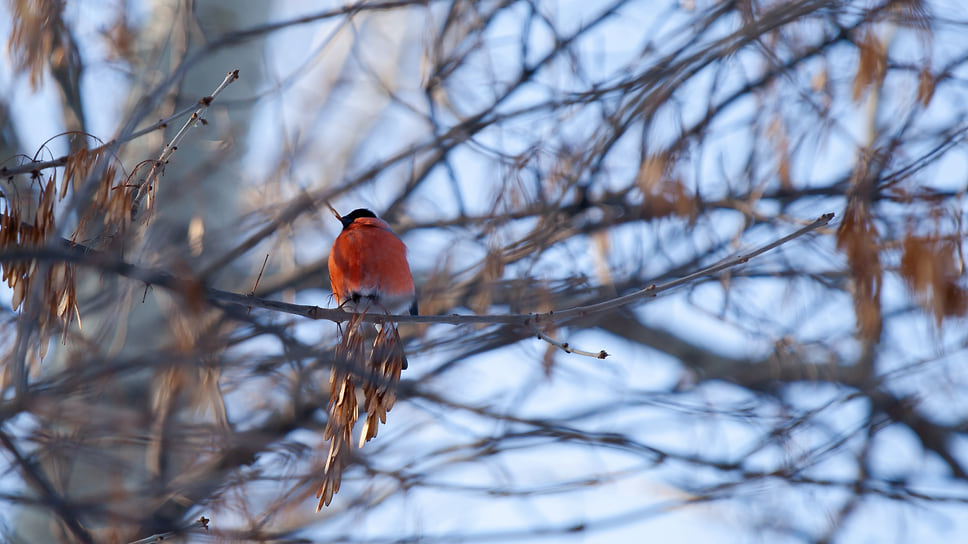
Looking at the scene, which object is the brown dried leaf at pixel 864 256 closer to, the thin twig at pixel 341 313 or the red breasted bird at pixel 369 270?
the thin twig at pixel 341 313

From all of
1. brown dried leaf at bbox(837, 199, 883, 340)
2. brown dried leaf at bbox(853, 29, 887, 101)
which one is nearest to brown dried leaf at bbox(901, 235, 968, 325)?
brown dried leaf at bbox(837, 199, 883, 340)

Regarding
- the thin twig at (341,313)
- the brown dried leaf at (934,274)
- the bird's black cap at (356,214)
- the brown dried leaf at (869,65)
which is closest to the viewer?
the thin twig at (341,313)

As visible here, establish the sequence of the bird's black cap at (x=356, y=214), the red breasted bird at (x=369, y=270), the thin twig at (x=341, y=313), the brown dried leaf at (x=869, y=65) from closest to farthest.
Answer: the thin twig at (x=341, y=313)
the brown dried leaf at (x=869, y=65)
the red breasted bird at (x=369, y=270)
the bird's black cap at (x=356, y=214)

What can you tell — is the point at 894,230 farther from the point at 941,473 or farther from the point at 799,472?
the point at 941,473

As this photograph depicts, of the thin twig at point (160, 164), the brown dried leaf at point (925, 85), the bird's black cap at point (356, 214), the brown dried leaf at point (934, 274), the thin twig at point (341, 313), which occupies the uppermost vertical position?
the bird's black cap at point (356, 214)

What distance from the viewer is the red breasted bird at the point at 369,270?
279 cm

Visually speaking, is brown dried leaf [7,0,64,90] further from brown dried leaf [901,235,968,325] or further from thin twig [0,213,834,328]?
brown dried leaf [901,235,968,325]

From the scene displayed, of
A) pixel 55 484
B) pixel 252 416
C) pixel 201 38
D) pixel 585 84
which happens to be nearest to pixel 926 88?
pixel 585 84

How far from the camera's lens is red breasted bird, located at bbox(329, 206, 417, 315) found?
9.17ft

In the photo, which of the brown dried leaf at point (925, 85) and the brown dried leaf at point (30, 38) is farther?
the brown dried leaf at point (925, 85)

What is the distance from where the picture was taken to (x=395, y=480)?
2.98m

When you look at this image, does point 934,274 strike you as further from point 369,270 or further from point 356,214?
point 356,214

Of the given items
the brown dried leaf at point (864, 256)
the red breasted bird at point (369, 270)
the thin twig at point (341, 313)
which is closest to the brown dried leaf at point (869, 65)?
the brown dried leaf at point (864, 256)

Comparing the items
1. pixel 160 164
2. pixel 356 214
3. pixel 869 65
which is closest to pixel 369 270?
pixel 356 214
